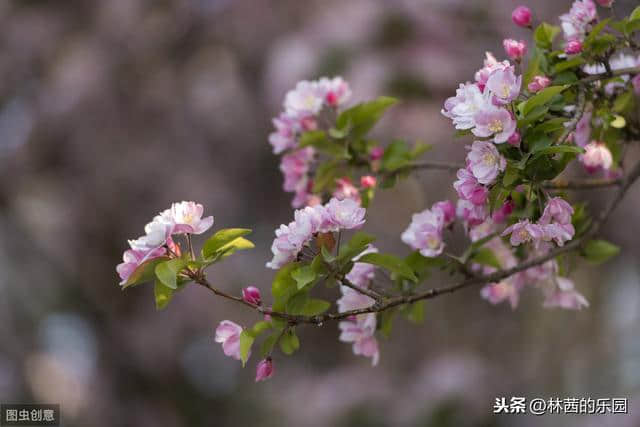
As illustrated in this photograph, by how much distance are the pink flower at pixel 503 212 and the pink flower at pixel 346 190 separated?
181mm

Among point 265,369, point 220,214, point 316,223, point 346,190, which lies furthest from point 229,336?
point 220,214

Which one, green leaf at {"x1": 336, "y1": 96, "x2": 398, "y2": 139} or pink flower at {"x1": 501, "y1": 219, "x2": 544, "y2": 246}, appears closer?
pink flower at {"x1": 501, "y1": 219, "x2": 544, "y2": 246}

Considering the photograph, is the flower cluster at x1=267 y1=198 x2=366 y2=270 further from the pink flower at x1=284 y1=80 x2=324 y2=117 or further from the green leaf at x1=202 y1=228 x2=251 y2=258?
the pink flower at x1=284 y1=80 x2=324 y2=117

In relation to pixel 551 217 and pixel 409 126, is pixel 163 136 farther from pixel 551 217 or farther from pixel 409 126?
pixel 551 217

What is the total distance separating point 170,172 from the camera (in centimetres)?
326

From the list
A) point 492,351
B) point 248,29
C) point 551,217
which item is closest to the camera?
point 551,217

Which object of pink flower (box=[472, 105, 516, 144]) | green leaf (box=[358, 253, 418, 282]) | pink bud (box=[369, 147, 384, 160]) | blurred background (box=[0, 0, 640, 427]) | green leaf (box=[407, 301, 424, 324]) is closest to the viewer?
pink flower (box=[472, 105, 516, 144])

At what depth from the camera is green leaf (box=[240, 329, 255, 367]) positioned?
75 cm

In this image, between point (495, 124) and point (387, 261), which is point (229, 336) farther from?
point (495, 124)

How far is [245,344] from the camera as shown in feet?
2.49

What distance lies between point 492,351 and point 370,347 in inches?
84.3

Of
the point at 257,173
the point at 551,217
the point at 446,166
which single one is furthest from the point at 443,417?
the point at 551,217

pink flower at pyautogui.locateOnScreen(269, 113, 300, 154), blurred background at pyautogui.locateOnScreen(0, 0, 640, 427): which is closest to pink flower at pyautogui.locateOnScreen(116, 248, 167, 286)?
pink flower at pyautogui.locateOnScreen(269, 113, 300, 154)

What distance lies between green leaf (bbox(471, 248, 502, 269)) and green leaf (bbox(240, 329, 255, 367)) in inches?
11.5
